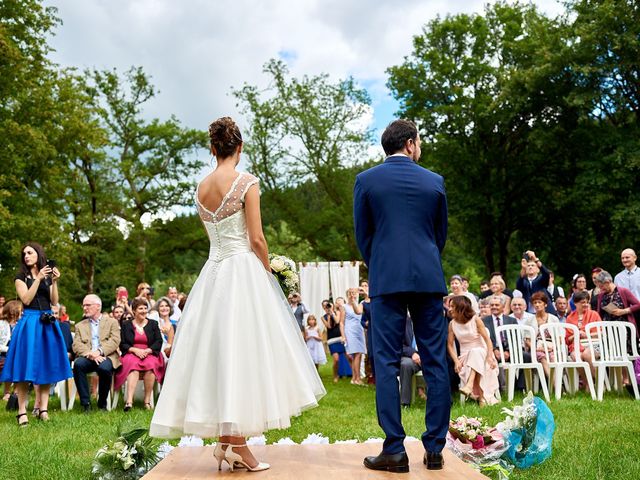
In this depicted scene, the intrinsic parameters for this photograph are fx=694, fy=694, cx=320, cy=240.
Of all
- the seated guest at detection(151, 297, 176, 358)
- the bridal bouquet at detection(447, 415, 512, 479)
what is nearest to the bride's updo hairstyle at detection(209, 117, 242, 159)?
the bridal bouquet at detection(447, 415, 512, 479)

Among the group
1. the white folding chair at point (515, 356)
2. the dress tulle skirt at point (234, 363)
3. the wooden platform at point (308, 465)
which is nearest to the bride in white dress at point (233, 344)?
the dress tulle skirt at point (234, 363)

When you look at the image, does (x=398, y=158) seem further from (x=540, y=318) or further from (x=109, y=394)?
(x=109, y=394)

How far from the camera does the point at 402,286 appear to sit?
379 cm

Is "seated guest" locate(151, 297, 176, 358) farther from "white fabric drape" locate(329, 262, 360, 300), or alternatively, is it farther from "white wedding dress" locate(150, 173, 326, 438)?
"white fabric drape" locate(329, 262, 360, 300)

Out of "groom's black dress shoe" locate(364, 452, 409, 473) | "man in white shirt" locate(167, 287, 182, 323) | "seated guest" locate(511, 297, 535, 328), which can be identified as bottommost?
"groom's black dress shoe" locate(364, 452, 409, 473)

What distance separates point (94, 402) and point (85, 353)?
3.47 ft

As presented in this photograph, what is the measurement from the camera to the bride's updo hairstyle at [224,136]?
4.06 m

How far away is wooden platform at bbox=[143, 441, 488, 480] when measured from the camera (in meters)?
3.73

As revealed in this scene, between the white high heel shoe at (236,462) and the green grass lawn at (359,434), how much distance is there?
0.59 metres

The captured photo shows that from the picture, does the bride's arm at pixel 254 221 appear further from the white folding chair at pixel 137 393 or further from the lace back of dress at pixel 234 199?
the white folding chair at pixel 137 393

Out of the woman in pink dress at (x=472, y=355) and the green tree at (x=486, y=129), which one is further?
the green tree at (x=486, y=129)

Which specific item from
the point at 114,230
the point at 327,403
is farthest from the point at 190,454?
the point at 114,230

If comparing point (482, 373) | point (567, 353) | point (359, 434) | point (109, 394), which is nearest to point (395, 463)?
point (359, 434)

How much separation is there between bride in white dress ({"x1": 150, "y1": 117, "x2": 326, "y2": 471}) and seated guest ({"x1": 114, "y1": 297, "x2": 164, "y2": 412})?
5434mm
